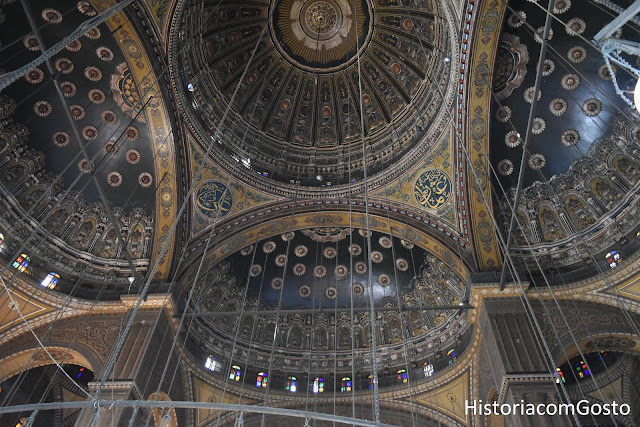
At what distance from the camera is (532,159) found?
11.6 m

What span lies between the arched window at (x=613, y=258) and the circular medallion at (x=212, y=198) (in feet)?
31.0

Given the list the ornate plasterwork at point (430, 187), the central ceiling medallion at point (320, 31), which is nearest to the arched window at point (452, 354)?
the ornate plasterwork at point (430, 187)

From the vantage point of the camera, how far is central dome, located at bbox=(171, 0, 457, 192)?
13.0 m

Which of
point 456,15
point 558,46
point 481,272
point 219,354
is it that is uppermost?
point 456,15

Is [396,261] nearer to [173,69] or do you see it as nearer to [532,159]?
[532,159]

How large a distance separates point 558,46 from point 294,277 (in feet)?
31.5

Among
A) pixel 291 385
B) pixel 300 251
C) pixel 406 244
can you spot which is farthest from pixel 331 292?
pixel 291 385

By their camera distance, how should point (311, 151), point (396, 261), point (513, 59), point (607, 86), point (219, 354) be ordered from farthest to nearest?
point (311, 151), point (396, 261), point (219, 354), point (513, 59), point (607, 86)

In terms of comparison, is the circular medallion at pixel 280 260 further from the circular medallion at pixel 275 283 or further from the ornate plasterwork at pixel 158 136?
the ornate plasterwork at pixel 158 136

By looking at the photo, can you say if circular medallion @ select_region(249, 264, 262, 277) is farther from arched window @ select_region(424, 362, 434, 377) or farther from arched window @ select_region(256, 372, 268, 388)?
arched window @ select_region(424, 362, 434, 377)

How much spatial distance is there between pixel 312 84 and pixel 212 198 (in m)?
5.82

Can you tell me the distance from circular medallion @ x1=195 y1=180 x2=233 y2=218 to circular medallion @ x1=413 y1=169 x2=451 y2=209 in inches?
209

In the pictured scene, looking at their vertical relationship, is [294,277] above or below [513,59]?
below

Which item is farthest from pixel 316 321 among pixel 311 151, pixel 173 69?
pixel 173 69
